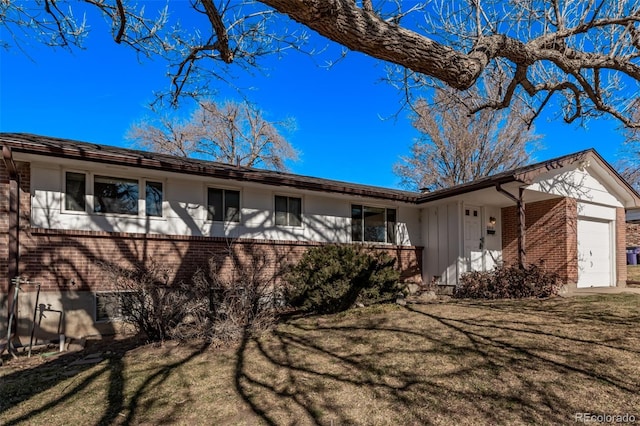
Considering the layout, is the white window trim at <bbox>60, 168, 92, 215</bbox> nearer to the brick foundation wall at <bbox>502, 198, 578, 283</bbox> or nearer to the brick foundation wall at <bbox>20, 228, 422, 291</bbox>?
the brick foundation wall at <bbox>20, 228, 422, 291</bbox>

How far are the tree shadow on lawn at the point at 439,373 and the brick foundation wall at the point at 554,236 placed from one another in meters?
5.36

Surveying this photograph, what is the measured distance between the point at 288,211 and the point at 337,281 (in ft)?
10.8

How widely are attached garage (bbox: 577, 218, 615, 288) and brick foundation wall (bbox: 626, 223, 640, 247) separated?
11503 millimetres

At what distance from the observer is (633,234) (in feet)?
72.4

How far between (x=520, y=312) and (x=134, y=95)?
10.8 metres

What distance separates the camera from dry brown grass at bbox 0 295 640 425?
373 centimetres

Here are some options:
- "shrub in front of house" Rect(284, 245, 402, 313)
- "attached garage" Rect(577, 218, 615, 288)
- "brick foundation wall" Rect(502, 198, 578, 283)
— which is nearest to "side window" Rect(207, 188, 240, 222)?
"shrub in front of house" Rect(284, 245, 402, 313)

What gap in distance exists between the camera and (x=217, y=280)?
7.70 meters

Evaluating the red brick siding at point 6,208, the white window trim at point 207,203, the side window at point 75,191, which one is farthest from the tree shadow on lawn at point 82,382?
the white window trim at point 207,203

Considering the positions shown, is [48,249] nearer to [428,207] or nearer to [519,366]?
[519,366]

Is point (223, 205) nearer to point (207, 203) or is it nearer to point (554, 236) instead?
point (207, 203)

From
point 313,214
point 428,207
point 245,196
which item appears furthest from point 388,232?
point 245,196

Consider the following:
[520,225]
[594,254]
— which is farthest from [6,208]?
[594,254]

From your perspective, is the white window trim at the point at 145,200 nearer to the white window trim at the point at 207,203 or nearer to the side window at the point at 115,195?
the side window at the point at 115,195
